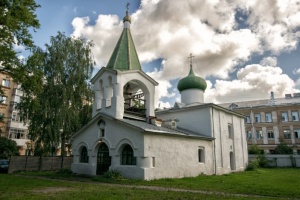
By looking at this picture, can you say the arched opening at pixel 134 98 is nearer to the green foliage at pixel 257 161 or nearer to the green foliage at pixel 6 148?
the green foliage at pixel 257 161

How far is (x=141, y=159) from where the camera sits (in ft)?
47.1

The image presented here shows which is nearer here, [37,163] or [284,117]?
[37,163]

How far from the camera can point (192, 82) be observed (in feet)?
82.7

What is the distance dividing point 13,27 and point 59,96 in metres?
11.1

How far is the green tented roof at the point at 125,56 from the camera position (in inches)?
739

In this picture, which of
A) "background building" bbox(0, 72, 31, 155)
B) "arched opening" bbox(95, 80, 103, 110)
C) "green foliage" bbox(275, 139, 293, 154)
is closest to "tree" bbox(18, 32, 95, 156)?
"arched opening" bbox(95, 80, 103, 110)

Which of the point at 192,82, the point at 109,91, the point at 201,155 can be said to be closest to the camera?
the point at 109,91

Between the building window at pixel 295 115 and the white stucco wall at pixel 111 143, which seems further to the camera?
the building window at pixel 295 115

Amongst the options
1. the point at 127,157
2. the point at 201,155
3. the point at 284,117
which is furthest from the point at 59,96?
the point at 284,117

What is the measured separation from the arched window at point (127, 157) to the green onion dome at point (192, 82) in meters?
12.0

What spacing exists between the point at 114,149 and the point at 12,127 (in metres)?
26.7

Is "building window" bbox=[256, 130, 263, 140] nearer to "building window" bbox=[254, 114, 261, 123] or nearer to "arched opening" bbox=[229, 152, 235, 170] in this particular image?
"building window" bbox=[254, 114, 261, 123]

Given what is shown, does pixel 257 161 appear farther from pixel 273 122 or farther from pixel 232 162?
pixel 273 122

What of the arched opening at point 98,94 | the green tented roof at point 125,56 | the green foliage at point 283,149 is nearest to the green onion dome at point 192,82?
the green tented roof at point 125,56
